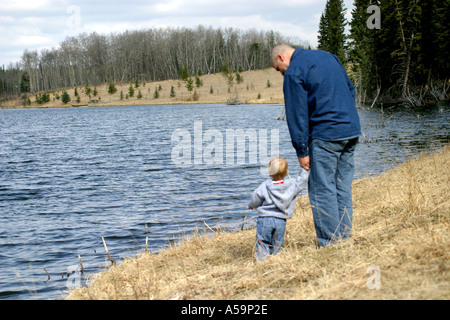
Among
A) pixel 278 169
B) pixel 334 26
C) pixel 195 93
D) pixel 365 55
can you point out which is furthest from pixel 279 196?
pixel 195 93

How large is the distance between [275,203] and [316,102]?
117 cm

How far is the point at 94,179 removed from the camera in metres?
Result: 15.7

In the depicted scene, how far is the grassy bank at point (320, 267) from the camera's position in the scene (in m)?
3.51

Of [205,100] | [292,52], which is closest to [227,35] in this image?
[205,100]

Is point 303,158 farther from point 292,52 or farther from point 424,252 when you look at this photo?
point 424,252

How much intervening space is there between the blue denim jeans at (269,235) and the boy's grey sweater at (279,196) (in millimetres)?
71

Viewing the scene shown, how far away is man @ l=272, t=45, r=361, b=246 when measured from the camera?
179 inches

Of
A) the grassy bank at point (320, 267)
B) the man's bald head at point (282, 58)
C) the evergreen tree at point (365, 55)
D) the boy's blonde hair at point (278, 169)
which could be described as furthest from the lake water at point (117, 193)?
the evergreen tree at point (365, 55)

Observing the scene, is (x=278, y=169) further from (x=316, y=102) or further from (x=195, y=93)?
(x=195, y=93)

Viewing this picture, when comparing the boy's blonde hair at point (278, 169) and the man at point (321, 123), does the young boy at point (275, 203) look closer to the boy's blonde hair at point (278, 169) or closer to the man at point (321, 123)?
the boy's blonde hair at point (278, 169)

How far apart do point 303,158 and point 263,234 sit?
3.35ft

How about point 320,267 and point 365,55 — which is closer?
point 320,267

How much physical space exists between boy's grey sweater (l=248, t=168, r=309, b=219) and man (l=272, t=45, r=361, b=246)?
229 mm

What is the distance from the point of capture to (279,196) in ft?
16.3
